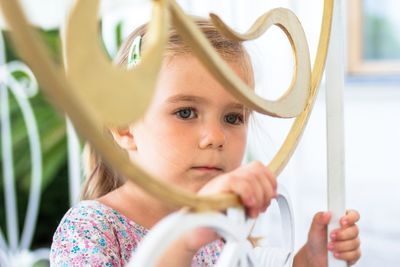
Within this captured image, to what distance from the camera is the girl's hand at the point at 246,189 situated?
1.77 feet

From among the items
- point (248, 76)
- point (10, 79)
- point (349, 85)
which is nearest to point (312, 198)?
point (349, 85)

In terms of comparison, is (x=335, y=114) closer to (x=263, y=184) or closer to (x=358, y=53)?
(x=263, y=184)

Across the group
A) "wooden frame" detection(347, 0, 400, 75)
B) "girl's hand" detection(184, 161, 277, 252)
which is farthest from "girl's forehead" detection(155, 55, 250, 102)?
"wooden frame" detection(347, 0, 400, 75)

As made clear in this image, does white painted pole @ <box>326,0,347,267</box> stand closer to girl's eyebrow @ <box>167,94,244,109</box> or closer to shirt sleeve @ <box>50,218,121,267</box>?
girl's eyebrow @ <box>167,94,244,109</box>

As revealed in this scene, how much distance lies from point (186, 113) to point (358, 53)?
271 cm

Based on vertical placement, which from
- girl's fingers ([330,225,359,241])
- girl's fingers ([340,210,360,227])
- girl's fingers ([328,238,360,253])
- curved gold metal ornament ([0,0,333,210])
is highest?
curved gold metal ornament ([0,0,333,210])

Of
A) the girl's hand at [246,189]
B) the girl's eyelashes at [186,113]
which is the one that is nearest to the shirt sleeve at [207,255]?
the girl's eyelashes at [186,113]

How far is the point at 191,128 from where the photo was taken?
0.77 meters

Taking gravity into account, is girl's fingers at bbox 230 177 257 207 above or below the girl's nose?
above

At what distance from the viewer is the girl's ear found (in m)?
0.93

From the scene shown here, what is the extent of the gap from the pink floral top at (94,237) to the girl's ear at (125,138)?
0.27ft

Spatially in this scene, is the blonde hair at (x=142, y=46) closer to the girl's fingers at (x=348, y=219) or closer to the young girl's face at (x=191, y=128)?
the young girl's face at (x=191, y=128)

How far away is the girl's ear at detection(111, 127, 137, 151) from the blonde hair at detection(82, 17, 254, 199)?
94 millimetres

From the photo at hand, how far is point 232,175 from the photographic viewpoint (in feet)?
1.79
